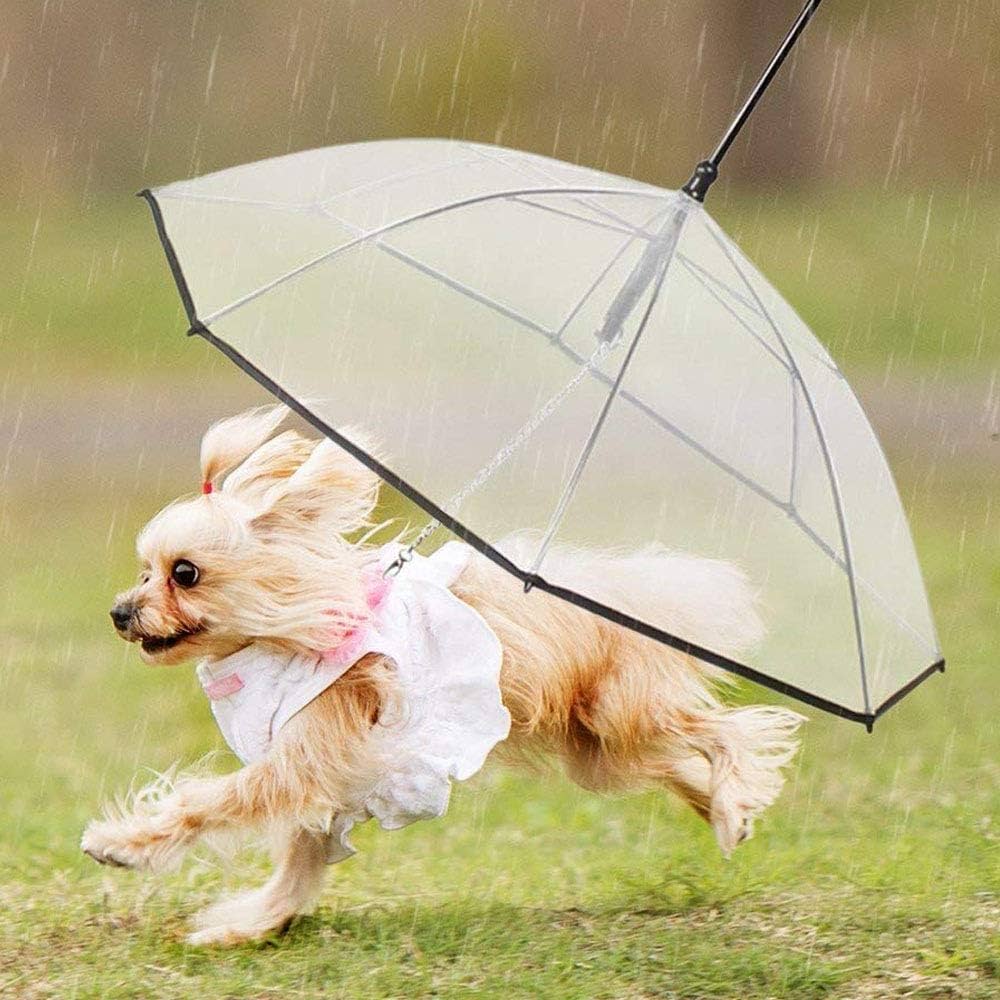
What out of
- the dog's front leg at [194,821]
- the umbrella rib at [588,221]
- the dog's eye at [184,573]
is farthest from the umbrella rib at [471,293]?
the dog's front leg at [194,821]

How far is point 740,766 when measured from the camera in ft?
15.8

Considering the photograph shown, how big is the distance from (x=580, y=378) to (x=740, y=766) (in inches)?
49.5

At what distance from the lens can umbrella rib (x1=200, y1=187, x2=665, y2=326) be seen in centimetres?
424

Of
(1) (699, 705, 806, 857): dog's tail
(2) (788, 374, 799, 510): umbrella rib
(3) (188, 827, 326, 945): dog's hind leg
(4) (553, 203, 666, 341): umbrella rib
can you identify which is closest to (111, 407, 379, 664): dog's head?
(4) (553, 203, 666, 341): umbrella rib

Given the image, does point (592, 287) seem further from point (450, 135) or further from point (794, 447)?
point (450, 135)

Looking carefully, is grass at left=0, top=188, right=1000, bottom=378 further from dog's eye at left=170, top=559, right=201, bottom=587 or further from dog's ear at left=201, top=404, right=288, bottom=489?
dog's eye at left=170, top=559, right=201, bottom=587

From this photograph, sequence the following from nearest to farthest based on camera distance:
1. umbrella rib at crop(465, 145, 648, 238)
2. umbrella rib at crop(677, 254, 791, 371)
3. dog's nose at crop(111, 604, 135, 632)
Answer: dog's nose at crop(111, 604, 135, 632), umbrella rib at crop(677, 254, 791, 371), umbrella rib at crop(465, 145, 648, 238)

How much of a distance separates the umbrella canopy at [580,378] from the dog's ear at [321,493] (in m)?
0.26

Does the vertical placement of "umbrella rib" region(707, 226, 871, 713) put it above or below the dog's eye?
above

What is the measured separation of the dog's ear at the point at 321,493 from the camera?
14.0ft

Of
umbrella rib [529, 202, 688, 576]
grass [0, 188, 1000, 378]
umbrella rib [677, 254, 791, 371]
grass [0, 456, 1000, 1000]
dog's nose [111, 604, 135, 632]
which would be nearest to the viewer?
umbrella rib [529, 202, 688, 576]

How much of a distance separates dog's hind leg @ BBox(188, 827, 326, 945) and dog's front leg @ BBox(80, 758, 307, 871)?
38 centimetres

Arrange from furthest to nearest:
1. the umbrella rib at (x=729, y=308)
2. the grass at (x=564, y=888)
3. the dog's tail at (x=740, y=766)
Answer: the dog's tail at (x=740, y=766)
the grass at (x=564, y=888)
the umbrella rib at (x=729, y=308)

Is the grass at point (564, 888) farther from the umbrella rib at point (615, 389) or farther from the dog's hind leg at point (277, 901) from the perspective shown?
the umbrella rib at point (615, 389)
